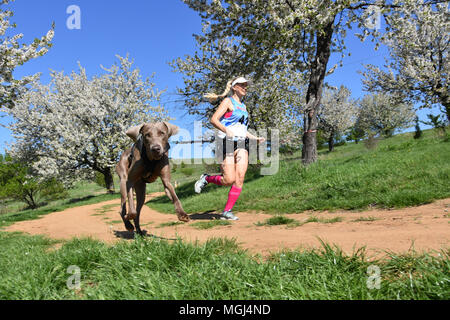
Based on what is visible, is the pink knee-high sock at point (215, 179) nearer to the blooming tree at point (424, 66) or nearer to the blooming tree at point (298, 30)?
the blooming tree at point (298, 30)

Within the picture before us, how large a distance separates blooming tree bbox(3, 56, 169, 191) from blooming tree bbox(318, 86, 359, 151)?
29.1 metres

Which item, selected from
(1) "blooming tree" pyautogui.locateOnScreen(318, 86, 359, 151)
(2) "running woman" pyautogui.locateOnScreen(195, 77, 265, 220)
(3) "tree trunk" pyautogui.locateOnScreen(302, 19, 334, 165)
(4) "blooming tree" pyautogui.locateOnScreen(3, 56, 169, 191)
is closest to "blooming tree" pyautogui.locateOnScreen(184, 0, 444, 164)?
(3) "tree trunk" pyautogui.locateOnScreen(302, 19, 334, 165)

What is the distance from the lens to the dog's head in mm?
3961

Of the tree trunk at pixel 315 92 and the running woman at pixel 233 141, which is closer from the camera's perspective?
the running woman at pixel 233 141

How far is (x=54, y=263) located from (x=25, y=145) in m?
28.5

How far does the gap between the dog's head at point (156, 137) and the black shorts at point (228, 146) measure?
6.16 feet

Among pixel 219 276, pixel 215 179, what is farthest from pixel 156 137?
pixel 215 179

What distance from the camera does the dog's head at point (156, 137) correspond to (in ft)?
13.0

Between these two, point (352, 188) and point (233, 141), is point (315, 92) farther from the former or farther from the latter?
point (233, 141)

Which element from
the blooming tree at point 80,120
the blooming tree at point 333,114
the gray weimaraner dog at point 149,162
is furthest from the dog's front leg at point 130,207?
the blooming tree at point 333,114

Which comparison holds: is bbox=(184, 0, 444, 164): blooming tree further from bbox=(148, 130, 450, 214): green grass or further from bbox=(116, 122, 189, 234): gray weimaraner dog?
bbox=(116, 122, 189, 234): gray weimaraner dog

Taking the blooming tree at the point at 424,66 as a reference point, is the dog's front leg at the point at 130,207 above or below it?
below

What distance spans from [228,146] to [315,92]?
7455 mm

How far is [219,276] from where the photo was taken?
7.16 feet
